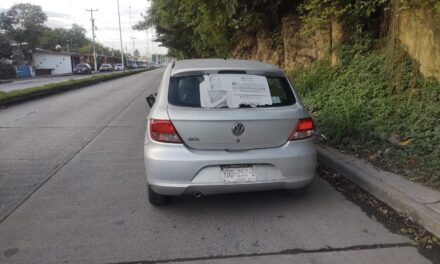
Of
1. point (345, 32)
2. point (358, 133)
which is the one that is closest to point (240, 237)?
point (358, 133)

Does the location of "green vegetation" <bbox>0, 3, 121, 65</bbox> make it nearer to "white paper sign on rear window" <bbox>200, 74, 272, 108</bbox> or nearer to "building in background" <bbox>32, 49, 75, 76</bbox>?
"building in background" <bbox>32, 49, 75, 76</bbox>

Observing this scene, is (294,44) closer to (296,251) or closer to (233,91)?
(233,91)

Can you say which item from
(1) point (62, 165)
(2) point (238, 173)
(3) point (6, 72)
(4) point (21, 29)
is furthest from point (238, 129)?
(4) point (21, 29)

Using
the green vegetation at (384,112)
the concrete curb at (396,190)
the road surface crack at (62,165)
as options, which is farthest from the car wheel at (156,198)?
the green vegetation at (384,112)

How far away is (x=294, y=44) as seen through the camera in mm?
13023

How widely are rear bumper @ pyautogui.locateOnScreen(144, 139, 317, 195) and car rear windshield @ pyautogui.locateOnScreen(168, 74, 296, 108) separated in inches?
19.1

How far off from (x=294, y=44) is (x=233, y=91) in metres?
9.15

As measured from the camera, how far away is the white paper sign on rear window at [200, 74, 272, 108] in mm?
4344

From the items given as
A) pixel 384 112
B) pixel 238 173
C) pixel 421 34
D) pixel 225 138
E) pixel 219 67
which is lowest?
pixel 238 173

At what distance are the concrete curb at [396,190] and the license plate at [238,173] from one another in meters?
1.53

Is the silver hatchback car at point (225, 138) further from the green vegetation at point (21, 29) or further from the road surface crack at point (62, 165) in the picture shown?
the green vegetation at point (21, 29)

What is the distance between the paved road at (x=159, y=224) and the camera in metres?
3.60

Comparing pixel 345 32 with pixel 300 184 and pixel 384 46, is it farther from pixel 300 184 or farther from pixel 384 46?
pixel 300 184

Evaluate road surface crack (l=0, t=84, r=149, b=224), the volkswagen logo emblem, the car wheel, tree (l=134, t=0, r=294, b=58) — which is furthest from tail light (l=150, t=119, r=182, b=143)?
tree (l=134, t=0, r=294, b=58)
